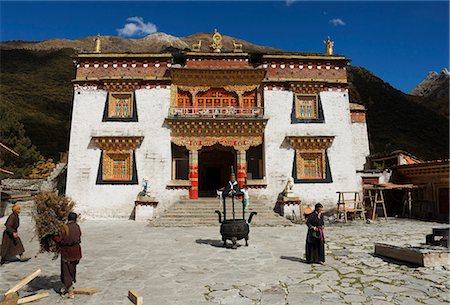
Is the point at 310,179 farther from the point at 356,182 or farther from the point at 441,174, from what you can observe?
the point at 441,174

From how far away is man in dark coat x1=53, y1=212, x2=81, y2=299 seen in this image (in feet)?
19.3

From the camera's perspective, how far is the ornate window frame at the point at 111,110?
19.6 m

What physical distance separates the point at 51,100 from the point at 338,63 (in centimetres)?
5096

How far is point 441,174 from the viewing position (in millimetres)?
18453

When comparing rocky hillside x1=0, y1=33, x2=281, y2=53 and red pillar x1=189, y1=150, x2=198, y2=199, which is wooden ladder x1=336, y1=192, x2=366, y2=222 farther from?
rocky hillside x1=0, y1=33, x2=281, y2=53

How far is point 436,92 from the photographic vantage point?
2387 inches

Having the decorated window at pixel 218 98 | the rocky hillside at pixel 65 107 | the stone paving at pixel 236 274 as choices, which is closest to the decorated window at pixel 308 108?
the decorated window at pixel 218 98

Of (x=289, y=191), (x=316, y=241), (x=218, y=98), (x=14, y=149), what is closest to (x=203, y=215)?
(x=289, y=191)

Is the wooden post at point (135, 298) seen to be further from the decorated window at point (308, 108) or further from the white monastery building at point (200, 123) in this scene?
the decorated window at point (308, 108)

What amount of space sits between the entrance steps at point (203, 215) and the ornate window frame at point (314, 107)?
5.91 m

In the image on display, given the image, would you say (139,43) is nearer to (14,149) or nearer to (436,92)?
(436,92)

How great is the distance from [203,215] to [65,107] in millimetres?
47204

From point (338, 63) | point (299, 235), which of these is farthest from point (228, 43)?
point (299, 235)

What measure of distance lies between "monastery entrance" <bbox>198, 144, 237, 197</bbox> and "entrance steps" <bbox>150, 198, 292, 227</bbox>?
21.6 feet
